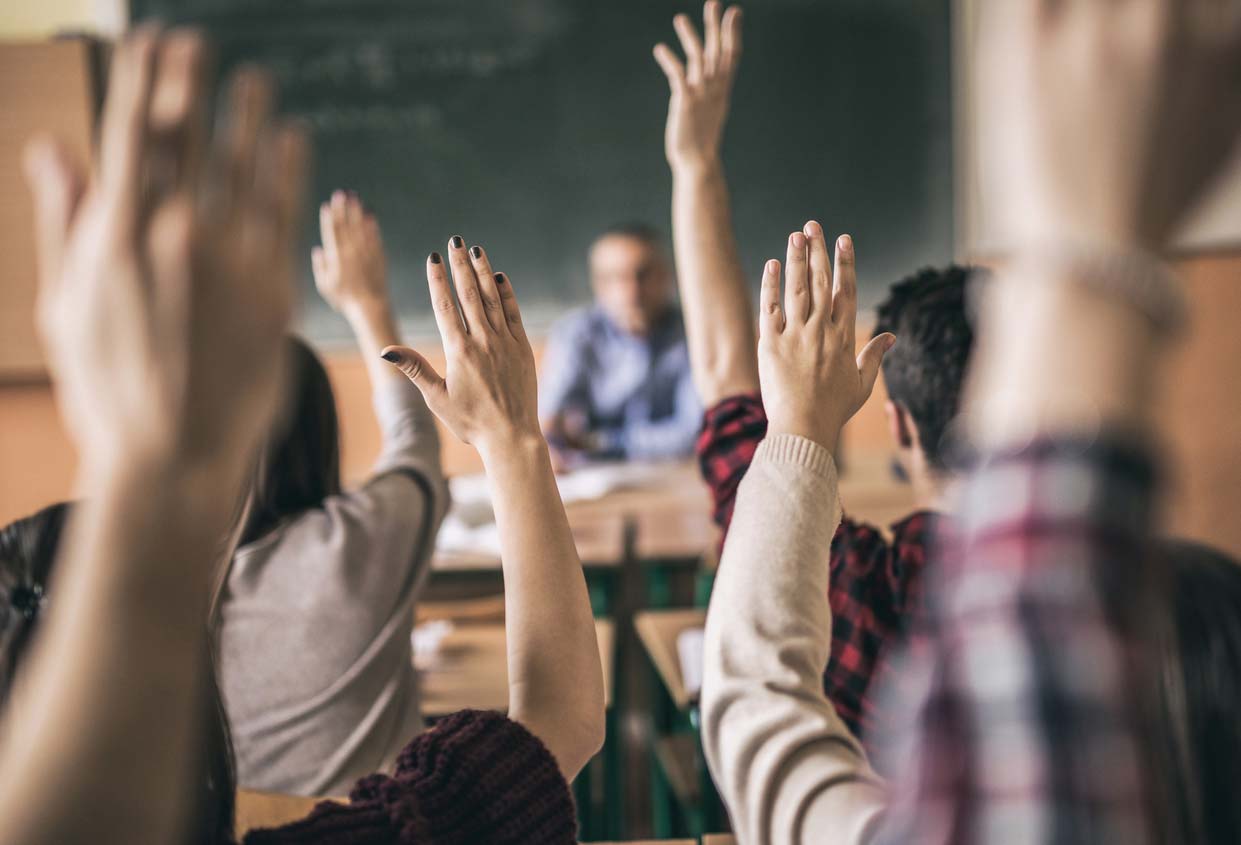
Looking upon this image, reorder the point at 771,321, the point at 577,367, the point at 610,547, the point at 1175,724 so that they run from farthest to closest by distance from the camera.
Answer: the point at 577,367, the point at 610,547, the point at 771,321, the point at 1175,724

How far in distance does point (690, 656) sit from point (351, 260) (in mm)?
1026

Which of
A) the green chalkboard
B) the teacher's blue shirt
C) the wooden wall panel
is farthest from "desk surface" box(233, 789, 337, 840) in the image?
the wooden wall panel

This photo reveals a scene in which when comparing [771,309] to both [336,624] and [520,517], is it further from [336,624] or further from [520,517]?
[336,624]

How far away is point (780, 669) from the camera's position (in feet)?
2.23

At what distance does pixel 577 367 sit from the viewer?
397cm

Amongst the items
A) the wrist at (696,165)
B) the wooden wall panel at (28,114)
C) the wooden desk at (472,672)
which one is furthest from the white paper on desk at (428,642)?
the wooden wall panel at (28,114)

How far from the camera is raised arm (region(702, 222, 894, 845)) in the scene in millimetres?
654

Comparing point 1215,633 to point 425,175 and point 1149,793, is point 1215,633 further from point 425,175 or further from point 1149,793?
point 425,175

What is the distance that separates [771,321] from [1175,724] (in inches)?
15.0

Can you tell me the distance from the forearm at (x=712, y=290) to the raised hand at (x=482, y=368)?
18.8 inches

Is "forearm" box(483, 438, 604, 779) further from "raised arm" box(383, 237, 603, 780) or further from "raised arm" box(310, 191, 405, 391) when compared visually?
"raised arm" box(310, 191, 405, 391)

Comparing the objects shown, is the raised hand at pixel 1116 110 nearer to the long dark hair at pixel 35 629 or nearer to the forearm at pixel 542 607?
the forearm at pixel 542 607

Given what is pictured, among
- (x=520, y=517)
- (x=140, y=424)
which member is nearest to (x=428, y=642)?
(x=520, y=517)

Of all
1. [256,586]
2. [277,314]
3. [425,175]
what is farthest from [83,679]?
[425,175]
